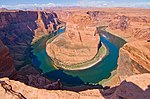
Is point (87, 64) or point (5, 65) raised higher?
point (5, 65)

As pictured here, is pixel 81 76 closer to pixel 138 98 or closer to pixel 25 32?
pixel 138 98

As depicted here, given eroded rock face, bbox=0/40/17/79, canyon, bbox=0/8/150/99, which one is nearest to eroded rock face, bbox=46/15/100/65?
canyon, bbox=0/8/150/99

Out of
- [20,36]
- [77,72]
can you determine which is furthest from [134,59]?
[20,36]

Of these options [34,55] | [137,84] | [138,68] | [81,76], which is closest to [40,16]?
[34,55]

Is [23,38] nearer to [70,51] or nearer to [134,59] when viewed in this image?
[70,51]

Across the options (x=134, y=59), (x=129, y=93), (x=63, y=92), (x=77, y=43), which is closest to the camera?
(x=63, y=92)

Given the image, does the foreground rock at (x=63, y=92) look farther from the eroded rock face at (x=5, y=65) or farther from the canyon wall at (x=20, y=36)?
the eroded rock face at (x=5, y=65)

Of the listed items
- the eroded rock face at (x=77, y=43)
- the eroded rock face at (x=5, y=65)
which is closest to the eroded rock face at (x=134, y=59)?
the eroded rock face at (x=5, y=65)

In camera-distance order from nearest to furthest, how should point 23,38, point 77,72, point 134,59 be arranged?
point 134,59 → point 77,72 → point 23,38
